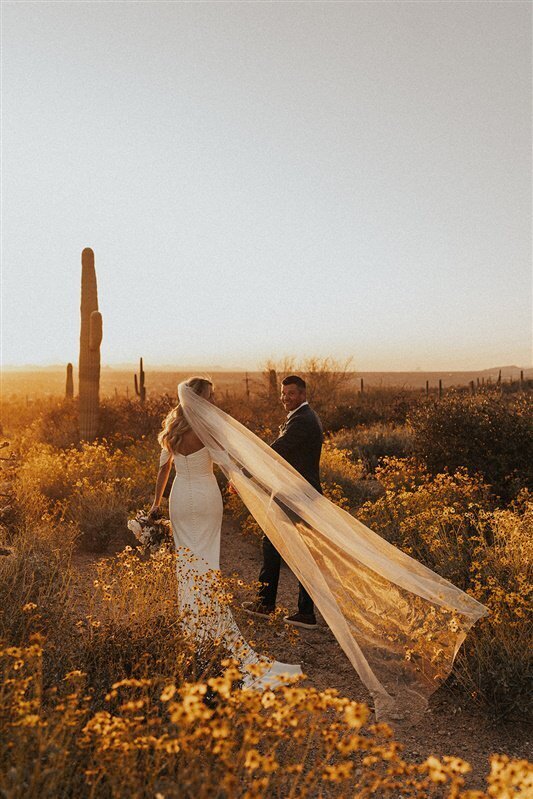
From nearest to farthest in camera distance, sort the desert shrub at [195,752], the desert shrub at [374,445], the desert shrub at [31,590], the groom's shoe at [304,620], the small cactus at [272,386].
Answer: the desert shrub at [195,752] → the desert shrub at [31,590] → the groom's shoe at [304,620] → the desert shrub at [374,445] → the small cactus at [272,386]

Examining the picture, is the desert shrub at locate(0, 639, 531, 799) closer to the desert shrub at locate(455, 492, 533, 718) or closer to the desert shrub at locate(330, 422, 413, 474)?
the desert shrub at locate(455, 492, 533, 718)

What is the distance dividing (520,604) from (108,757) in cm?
340

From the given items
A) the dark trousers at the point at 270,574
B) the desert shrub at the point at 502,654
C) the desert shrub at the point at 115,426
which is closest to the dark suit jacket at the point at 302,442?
the dark trousers at the point at 270,574

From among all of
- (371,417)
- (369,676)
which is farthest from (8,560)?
(371,417)

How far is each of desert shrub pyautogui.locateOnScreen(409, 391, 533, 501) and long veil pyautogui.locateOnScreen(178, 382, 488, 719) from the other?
4.42 meters

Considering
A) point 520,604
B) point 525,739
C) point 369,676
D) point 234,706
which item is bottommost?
point 525,739

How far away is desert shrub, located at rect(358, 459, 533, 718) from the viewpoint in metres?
4.40

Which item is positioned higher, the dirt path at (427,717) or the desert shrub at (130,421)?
the desert shrub at (130,421)

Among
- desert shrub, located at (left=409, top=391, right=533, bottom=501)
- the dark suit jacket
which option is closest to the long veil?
the dark suit jacket

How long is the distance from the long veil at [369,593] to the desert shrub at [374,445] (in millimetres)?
7188

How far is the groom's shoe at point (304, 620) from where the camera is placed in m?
5.98

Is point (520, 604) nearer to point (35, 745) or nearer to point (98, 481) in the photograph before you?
point (35, 745)

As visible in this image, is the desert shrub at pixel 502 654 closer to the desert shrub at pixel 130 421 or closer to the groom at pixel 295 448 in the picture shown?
the groom at pixel 295 448

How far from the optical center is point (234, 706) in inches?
103
